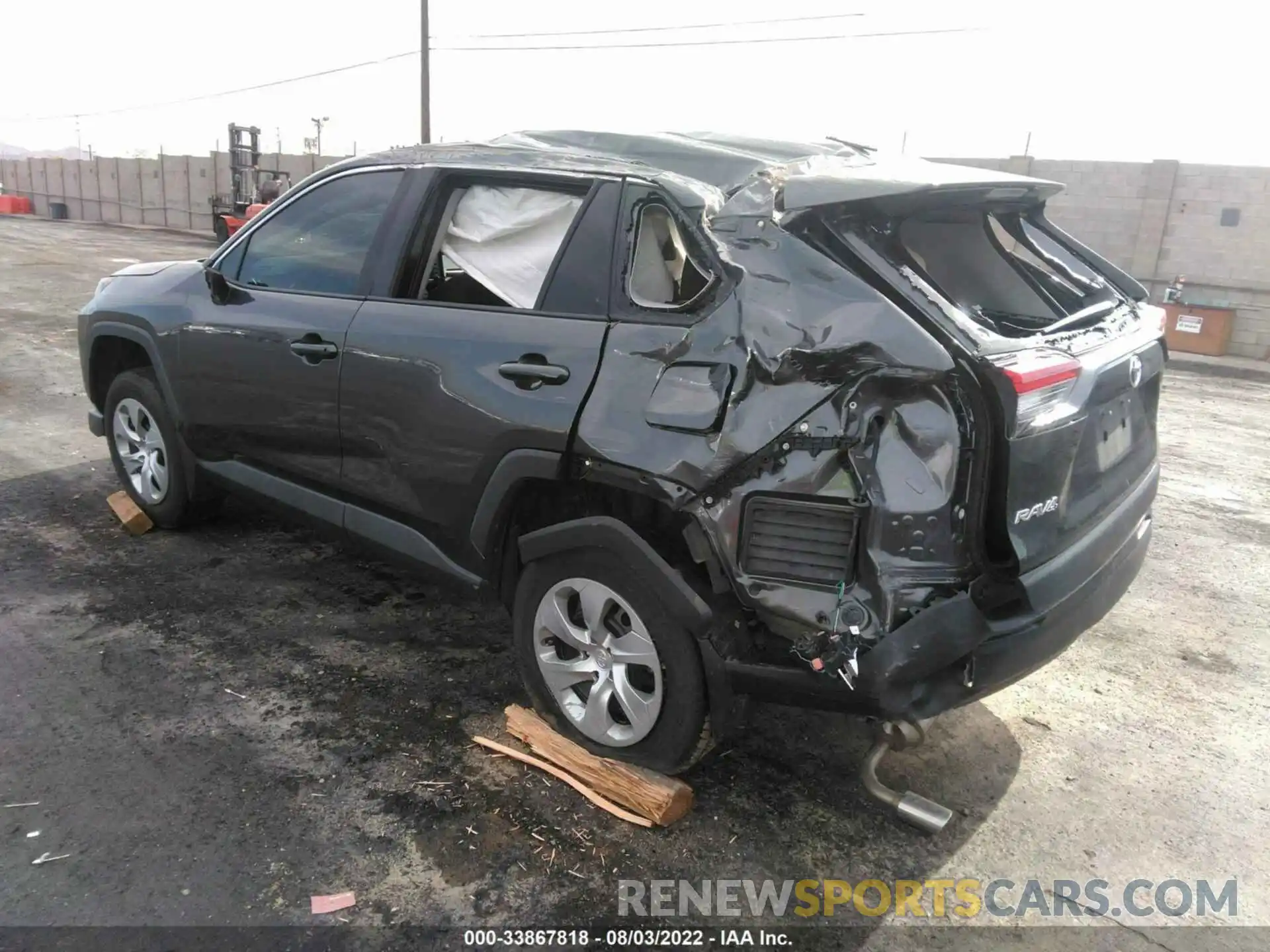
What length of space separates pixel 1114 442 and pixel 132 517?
4.43 m

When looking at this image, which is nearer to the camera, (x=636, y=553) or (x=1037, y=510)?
(x=1037, y=510)

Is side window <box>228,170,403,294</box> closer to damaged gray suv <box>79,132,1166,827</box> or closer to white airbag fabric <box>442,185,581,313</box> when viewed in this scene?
damaged gray suv <box>79,132,1166,827</box>

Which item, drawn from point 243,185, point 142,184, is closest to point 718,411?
point 243,185

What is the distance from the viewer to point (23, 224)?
1372 inches

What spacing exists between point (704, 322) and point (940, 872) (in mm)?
1669

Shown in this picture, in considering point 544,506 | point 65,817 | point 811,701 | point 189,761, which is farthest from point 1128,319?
point 65,817

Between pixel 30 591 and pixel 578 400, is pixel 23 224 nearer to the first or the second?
pixel 30 591

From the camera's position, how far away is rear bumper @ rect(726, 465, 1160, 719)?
235cm

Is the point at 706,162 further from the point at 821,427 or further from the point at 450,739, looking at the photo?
the point at 450,739

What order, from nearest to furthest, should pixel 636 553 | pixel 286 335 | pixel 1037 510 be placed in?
pixel 1037 510, pixel 636 553, pixel 286 335

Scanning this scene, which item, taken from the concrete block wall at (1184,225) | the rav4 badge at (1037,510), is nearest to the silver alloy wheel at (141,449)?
the rav4 badge at (1037,510)

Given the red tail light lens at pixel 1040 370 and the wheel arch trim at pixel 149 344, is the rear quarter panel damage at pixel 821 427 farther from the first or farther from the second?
the wheel arch trim at pixel 149 344

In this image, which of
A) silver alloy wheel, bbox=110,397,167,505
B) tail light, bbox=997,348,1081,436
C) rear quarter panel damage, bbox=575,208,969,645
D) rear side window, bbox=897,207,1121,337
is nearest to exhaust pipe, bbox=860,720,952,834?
rear quarter panel damage, bbox=575,208,969,645

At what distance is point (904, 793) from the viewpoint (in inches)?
109
